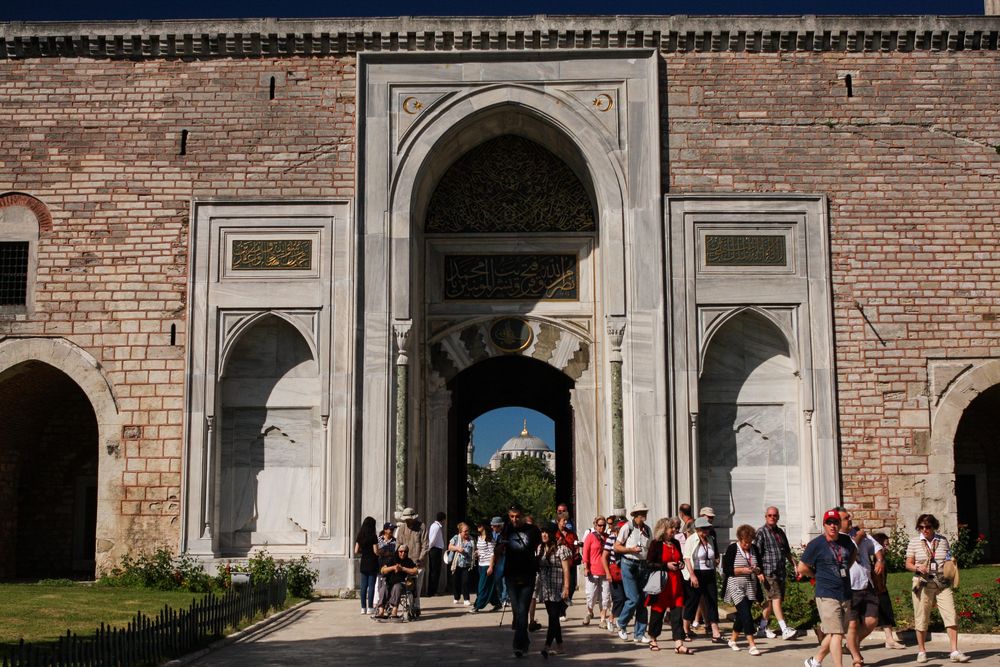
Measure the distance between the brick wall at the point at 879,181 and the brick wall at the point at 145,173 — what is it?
206 inches

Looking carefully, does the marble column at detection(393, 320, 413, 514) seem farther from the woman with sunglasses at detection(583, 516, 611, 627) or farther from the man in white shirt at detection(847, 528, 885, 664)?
the man in white shirt at detection(847, 528, 885, 664)

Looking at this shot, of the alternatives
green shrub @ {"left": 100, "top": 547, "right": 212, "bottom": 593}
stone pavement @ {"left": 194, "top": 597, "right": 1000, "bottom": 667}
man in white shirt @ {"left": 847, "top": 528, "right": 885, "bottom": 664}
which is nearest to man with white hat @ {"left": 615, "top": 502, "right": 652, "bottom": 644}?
stone pavement @ {"left": 194, "top": 597, "right": 1000, "bottom": 667}

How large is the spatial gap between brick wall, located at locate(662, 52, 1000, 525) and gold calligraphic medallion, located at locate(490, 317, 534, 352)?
301cm

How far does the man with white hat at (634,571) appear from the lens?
10477 mm

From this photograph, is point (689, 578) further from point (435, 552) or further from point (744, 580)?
point (435, 552)

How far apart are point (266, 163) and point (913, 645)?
34.1 ft

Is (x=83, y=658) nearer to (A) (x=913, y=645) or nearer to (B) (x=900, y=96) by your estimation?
(A) (x=913, y=645)

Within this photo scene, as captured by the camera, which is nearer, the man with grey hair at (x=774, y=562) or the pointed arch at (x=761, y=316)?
the man with grey hair at (x=774, y=562)

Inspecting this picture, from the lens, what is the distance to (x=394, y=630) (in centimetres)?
1127

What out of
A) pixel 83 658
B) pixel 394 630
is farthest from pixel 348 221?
pixel 83 658

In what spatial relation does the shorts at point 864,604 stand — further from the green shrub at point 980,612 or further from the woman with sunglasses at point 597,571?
the woman with sunglasses at point 597,571

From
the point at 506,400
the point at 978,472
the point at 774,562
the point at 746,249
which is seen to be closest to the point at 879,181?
the point at 746,249

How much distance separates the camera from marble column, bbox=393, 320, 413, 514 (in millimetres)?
14883

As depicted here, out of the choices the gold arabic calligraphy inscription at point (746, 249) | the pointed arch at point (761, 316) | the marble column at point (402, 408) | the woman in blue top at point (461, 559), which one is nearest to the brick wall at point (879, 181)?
the pointed arch at point (761, 316)
